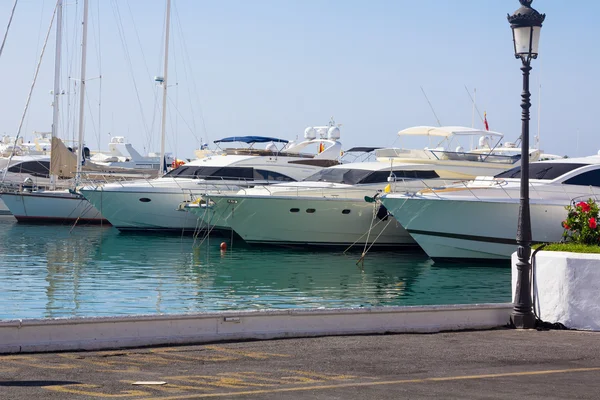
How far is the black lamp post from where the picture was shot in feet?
36.8

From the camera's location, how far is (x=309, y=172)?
120 feet

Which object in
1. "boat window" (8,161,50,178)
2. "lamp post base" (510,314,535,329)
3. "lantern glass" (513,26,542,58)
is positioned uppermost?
"lantern glass" (513,26,542,58)

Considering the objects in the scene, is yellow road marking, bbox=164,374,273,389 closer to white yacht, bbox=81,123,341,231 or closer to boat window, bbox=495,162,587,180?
boat window, bbox=495,162,587,180

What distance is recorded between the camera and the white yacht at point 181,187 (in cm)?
3462

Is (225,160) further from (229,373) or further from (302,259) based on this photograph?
(229,373)

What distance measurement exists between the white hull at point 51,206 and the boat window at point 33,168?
6720mm

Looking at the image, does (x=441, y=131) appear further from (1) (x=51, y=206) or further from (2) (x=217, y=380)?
(2) (x=217, y=380)

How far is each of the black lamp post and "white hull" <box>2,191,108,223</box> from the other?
30.6 meters

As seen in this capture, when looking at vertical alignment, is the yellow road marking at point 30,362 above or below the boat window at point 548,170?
below

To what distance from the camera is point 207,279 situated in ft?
76.0

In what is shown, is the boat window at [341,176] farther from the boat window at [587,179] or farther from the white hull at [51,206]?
the white hull at [51,206]

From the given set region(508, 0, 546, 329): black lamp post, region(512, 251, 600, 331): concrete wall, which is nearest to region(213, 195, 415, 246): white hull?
region(508, 0, 546, 329): black lamp post

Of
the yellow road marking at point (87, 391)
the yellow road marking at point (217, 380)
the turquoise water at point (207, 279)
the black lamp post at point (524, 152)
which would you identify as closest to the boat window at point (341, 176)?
the turquoise water at point (207, 279)

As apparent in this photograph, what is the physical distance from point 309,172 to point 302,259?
30.9 feet
